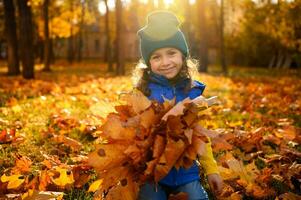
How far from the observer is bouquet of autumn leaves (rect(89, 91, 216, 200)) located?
2342 millimetres

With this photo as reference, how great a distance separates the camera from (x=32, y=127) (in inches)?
212

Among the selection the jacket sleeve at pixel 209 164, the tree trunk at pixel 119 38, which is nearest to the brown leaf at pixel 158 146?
the jacket sleeve at pixel 209 164

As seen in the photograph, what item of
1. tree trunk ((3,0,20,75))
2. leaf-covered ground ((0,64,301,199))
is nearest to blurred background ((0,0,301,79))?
tree trunk ((3,0,20,75))

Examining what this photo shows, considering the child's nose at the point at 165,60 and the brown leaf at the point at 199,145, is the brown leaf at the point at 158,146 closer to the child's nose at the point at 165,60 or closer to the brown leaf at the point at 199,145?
the brown leaf at the point at 199,145

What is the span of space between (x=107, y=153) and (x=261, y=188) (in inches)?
56.9

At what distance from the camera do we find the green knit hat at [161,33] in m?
3.16

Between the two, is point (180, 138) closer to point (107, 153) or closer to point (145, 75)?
point (107, 153)

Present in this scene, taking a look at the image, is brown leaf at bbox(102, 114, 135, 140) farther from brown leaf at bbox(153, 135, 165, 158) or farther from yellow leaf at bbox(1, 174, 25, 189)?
yellow leaf at bbox(1, 174, 25, 189)

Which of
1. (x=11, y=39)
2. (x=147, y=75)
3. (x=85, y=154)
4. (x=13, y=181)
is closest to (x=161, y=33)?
(x=147, y=75)

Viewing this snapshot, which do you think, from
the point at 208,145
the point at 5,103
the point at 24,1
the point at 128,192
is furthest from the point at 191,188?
the point at 24,1

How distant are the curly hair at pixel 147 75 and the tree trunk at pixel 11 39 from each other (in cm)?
1596

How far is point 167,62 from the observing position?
10.5ft

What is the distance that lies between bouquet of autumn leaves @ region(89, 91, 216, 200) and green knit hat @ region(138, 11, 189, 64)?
80cm

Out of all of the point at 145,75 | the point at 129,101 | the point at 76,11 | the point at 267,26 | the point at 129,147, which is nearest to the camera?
the point at 129,147
